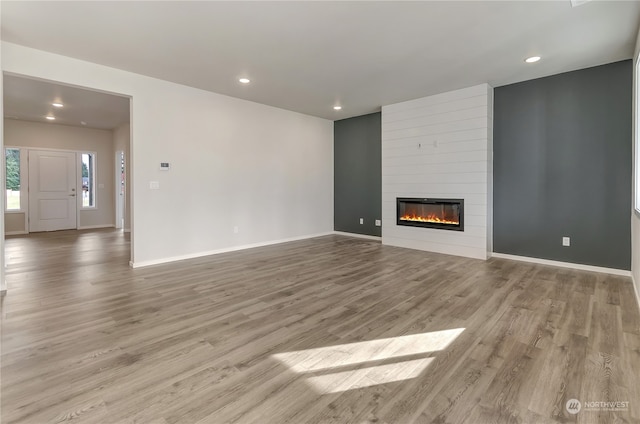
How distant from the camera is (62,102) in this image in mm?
5824

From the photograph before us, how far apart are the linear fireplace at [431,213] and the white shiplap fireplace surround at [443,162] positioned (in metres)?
0.09

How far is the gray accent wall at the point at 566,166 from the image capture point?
3.86 meters

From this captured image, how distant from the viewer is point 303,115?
6.65 m

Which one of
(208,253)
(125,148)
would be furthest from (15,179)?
(208,253)

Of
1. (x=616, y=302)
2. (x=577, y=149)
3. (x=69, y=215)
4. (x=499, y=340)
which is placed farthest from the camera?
(x=69, y=215)

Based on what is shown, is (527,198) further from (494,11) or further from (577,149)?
(494,11)

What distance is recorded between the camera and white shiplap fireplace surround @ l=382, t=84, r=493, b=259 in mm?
4727

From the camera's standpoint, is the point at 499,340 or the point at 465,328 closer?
the point at 499,340

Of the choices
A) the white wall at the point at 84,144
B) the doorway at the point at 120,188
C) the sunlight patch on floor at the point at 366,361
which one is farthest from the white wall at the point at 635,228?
the white wall at the point at 84,144

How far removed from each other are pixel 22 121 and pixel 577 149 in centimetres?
1130

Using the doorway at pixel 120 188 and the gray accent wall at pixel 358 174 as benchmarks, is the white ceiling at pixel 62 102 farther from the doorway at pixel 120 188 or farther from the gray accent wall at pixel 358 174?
the gray accent wall at pixel 358 174

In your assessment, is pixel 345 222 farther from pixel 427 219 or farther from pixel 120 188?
pixel 120 188

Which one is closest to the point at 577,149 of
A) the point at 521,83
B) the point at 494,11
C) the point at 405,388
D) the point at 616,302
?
→ the point at 521,83

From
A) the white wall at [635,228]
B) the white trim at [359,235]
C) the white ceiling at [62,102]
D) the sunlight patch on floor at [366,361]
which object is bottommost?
the sunlight patch on floor at [366,361]
